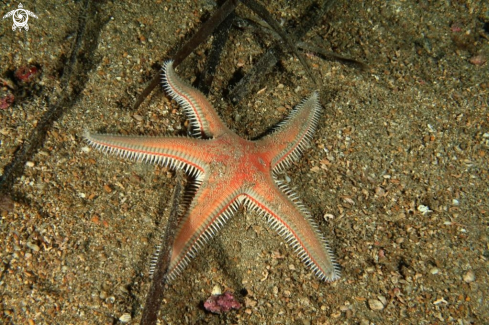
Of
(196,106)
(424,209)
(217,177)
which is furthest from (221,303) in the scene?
(424,209)

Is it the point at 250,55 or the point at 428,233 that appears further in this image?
the point at 250,55

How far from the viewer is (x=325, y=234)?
338cm

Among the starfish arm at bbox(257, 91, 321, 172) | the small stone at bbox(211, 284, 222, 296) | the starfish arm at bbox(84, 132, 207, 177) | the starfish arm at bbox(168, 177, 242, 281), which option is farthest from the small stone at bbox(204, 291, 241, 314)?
the starfish arm at bbox(257, 91, 321, 172)

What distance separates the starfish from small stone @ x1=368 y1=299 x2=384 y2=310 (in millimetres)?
450

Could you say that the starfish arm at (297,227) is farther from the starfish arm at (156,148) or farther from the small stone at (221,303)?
the small stone at (221,303)

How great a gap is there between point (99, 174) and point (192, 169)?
36.3 inches

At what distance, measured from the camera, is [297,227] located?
2.99 meters

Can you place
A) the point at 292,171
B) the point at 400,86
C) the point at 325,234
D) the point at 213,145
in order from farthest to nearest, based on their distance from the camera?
the point at 400,86
the point at 292,171
the point at 325,234
the point at 213,145

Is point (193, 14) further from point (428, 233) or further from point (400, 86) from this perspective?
point (428, 233)

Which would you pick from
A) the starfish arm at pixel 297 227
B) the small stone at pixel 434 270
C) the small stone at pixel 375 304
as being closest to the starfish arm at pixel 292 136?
the starfish arm at pixel 297 227

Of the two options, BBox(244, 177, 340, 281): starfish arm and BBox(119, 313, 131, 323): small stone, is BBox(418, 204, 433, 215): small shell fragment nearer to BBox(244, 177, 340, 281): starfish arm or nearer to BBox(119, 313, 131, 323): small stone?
BBox(244, 177, 340, 281): starfish arm

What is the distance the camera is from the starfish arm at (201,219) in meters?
2.71

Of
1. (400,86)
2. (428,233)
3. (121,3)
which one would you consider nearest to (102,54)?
(121,3)

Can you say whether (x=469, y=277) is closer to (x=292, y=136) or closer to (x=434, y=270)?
(x=434, y=270)
